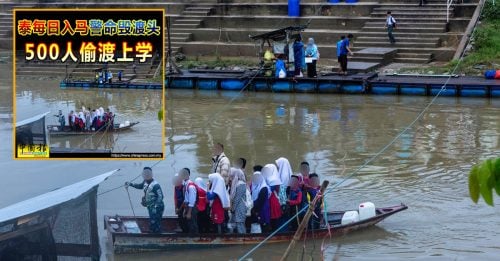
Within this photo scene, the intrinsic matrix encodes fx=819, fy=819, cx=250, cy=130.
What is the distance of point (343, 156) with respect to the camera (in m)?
16.3

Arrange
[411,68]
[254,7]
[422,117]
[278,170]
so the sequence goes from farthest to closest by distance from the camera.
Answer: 1. [254,7]
2. [411,68]
3. [422,117]
4. [278,170]

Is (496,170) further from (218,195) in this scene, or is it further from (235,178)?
(235,178)

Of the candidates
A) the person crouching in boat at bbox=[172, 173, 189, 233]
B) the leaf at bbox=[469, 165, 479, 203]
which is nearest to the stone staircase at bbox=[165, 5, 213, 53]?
the person crouching in boat at bbox=[172, 173, 189, 233]

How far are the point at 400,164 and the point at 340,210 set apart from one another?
11.5ft

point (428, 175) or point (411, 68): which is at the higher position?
point (411, 68)

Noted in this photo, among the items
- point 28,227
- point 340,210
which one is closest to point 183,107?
point 340,210

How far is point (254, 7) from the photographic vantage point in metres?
32.0

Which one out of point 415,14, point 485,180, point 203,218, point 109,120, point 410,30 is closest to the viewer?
point 485,180

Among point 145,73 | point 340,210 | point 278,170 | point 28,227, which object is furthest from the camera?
point 145,73

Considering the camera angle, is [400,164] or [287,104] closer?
[400,164]

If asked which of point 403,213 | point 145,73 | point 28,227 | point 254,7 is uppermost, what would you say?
point 254,7

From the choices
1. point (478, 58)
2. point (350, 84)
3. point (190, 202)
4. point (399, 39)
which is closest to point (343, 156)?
point (190, 202)

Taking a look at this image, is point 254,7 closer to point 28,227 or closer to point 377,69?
point 377,69

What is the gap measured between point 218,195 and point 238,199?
0.32 meters
